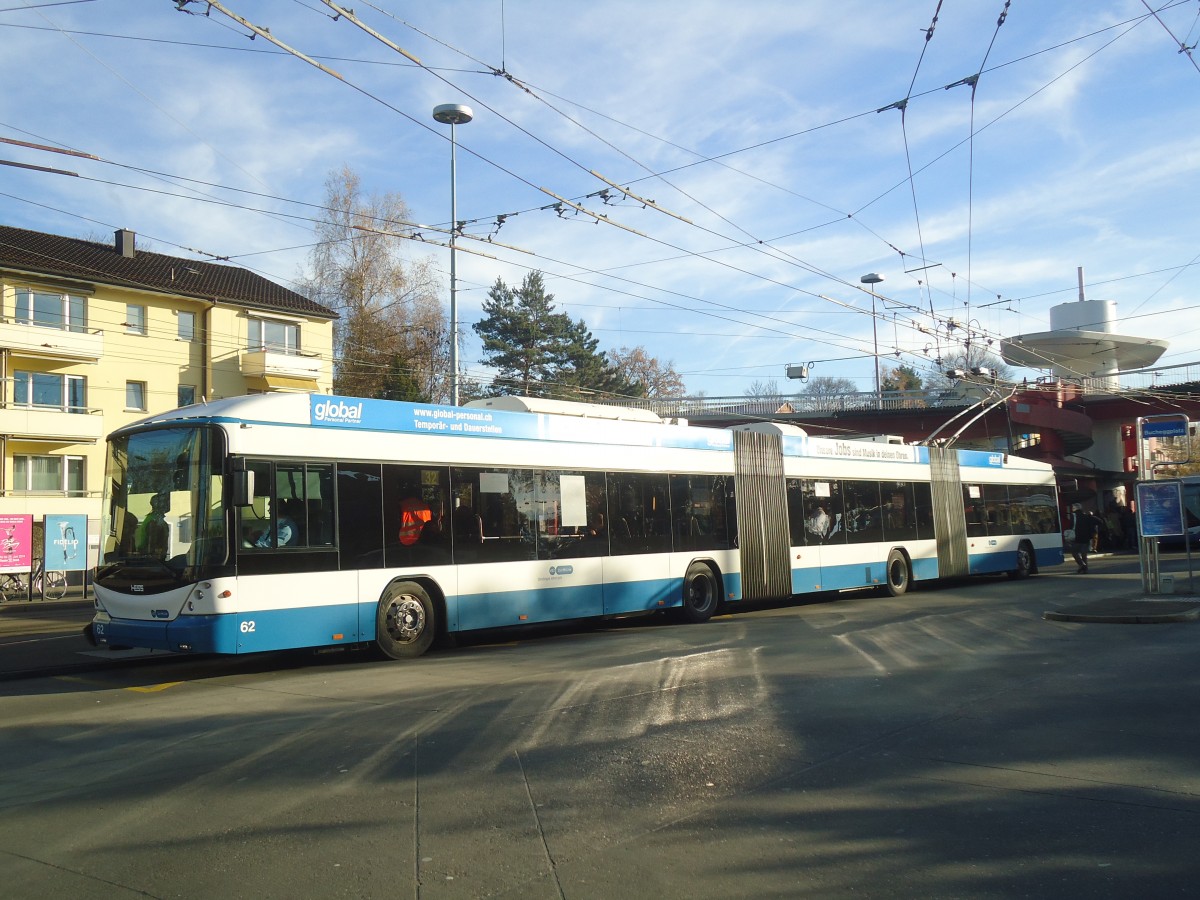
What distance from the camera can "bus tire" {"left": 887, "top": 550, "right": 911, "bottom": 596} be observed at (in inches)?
883

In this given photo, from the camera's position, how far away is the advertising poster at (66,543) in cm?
2595

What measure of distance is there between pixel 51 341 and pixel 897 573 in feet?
98.3

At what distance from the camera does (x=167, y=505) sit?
11305 millimetres

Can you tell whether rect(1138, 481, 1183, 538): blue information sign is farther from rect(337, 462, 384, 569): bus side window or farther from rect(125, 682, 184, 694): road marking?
rect(125, 682, 184, 694): road marking

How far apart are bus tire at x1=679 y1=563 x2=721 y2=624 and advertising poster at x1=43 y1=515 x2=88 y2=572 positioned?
57.4 feet

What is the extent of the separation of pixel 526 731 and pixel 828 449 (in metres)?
14.5

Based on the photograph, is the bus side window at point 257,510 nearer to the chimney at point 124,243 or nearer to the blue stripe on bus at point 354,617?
the blue stripe on bus at point 354,617

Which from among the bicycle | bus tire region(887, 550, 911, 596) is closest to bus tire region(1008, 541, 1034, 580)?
bus tire region(887, 550, 911, 596)

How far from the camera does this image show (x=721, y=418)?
52.5 metres

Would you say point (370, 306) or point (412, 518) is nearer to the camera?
point (412, 518)

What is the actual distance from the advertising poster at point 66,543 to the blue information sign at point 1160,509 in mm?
25018

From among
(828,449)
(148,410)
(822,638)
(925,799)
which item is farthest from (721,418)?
(925,799)

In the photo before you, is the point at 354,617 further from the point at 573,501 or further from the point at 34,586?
the point at 34,586

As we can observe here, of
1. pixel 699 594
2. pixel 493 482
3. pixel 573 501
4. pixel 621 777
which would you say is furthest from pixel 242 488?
pixel 699 594
